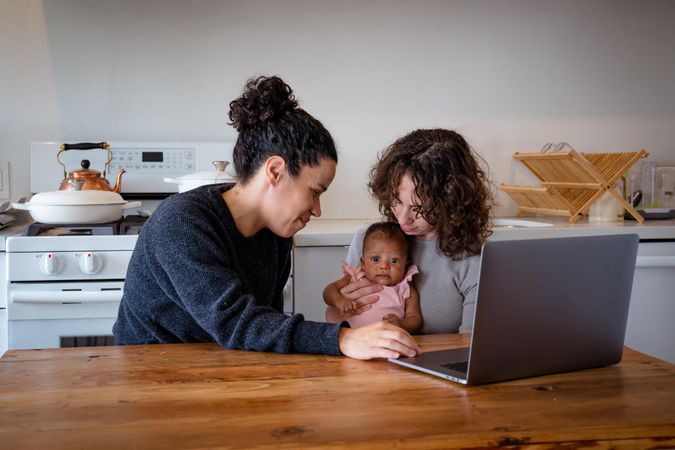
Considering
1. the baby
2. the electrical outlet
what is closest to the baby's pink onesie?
the baby

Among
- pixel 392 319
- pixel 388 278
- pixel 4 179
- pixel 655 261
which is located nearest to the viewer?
pixel 392 319

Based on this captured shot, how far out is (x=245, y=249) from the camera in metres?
1.69

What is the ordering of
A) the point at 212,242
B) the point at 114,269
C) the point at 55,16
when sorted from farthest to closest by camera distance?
the point at 55,16 < the point at 114,269 < the point at 212,242

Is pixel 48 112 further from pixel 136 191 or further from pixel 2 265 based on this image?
pixel 2 265

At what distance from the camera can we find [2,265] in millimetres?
2453

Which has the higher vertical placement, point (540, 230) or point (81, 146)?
point (81, 146)

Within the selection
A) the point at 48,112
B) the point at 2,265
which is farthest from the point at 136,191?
the point at 2,265

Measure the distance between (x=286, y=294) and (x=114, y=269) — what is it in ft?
1.82

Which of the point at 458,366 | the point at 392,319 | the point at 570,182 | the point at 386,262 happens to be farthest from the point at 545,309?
the point at 570,182

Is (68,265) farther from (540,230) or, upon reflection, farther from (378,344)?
(540,230)

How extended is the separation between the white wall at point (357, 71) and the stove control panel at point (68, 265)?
0.68 meters

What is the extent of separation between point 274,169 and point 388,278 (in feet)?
1.79

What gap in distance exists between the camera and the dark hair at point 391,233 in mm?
2007

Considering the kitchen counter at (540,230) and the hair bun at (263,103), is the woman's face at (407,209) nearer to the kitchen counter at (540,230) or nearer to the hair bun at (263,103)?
the hair bun at (263,103)
